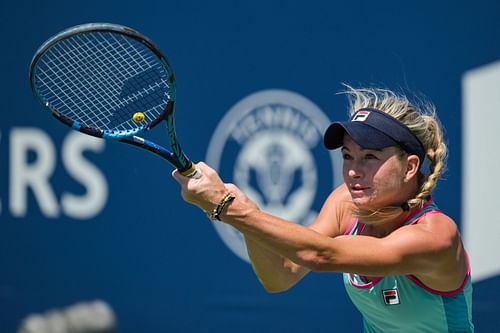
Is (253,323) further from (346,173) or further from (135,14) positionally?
(346,173)

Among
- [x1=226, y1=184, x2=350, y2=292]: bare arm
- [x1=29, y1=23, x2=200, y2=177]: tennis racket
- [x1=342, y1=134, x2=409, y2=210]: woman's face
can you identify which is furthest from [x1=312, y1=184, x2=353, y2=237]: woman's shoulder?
[x1=29, y1=23, x2=200, y2=177]: tennis racket

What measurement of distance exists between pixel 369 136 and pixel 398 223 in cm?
32

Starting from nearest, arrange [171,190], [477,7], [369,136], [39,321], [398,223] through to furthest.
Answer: [39,321] < [369,136] < [398,223] < [477,7] < [171,190]

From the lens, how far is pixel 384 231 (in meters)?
2.81

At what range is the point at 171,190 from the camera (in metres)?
4.80

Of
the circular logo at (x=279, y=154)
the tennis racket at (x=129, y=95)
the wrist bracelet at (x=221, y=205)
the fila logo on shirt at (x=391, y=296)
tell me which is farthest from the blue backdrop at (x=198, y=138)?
the wrist bracelet at (x=221, y=205)

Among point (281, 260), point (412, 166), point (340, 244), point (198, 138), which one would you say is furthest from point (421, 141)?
point (198, 138)

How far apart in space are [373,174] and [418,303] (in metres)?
0.39

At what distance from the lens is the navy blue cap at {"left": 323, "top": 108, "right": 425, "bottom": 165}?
2598mm

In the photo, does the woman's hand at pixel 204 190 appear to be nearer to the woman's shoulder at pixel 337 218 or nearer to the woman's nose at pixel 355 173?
the woman's nose at pixel 355 173

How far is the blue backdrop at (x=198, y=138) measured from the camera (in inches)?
179

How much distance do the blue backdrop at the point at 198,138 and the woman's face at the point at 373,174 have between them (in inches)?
74.6

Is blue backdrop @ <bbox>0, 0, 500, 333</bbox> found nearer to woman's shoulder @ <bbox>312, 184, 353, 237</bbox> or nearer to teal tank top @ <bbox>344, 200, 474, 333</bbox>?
woman's shoulder @ <bbox>312, 184, 353, 237</bbox>

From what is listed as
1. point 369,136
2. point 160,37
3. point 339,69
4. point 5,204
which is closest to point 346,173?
point 369,136
